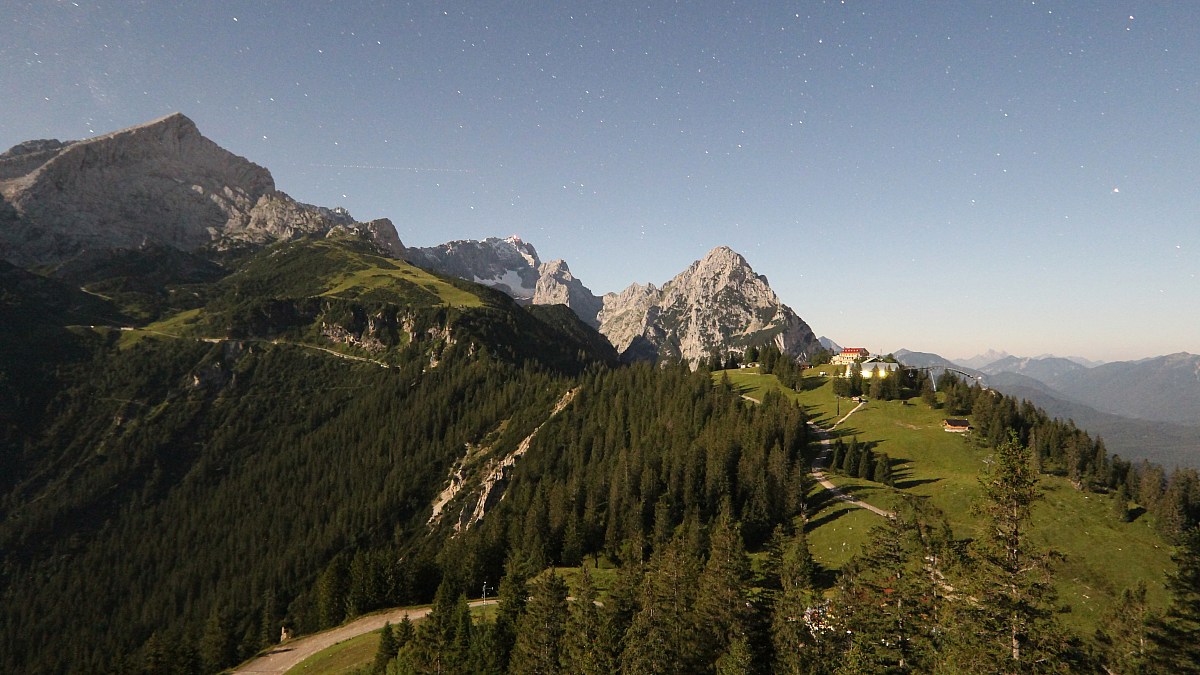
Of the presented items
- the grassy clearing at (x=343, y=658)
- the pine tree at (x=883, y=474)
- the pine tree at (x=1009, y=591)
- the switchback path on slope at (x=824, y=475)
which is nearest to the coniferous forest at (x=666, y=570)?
the pine tree at (x=1009, y=591)

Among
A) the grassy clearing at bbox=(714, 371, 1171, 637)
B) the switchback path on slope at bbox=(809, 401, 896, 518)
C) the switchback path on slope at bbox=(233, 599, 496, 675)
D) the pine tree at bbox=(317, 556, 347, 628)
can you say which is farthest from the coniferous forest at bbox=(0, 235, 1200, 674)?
the switchback path on slope at bbox=(233, 599, 496, 675)

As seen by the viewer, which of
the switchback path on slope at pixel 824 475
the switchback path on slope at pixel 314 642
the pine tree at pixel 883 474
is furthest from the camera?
the pine tree at pixel 883 474

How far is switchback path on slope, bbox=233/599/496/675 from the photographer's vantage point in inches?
2667

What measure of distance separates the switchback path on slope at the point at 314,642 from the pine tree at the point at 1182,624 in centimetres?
6807

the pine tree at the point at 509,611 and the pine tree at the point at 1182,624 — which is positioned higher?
the pine tree at the point at 1182,624

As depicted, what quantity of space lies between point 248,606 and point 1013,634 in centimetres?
20018

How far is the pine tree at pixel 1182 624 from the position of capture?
39.2m

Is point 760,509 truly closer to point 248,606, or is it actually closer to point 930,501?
point 930,501

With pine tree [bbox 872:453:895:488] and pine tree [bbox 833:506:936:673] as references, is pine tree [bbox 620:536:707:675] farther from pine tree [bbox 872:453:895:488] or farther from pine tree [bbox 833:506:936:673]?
pine tree [bbox 872:453:895:488]

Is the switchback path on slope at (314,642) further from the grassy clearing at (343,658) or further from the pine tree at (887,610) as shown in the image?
the pine tree at (887,610)

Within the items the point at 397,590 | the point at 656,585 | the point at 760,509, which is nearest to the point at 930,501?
the point at 760,509

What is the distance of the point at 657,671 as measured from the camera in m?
38.9

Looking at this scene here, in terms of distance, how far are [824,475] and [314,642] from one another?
293ft

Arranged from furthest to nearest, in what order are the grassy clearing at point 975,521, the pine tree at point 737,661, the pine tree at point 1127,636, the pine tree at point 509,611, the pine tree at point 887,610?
the grassy clearing at point 975,521 → the pine tree at point 509,611 → the pine tree at point 1127,636 → the pine tree at point 737,661 → the pine tree at point 887,610
